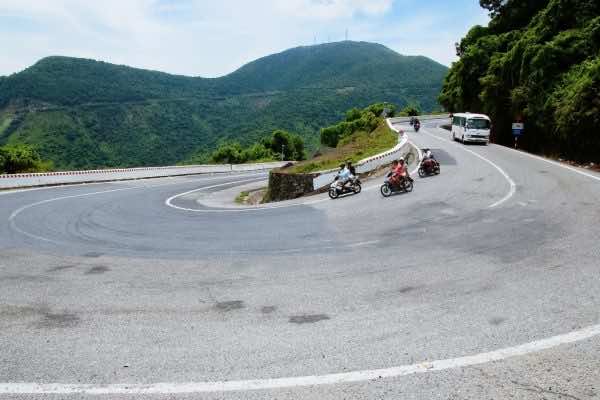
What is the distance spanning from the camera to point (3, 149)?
46.5m

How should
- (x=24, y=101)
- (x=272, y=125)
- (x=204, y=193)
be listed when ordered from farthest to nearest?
(x=272, y=125), (x=24, y=101), (x=204, y=193)

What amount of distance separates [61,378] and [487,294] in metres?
5.95

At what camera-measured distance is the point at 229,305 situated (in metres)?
6.97

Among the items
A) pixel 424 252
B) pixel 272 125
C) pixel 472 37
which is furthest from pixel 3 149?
pixel 272 125

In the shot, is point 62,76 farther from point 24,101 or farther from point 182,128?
point 182,128

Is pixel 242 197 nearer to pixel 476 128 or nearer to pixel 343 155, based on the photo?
pixel 343 155

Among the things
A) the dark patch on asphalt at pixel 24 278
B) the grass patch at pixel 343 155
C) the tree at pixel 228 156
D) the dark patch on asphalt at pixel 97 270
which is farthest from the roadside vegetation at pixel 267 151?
the dark patch on asphalt at pixel 24 278

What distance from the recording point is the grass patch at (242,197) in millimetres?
30125

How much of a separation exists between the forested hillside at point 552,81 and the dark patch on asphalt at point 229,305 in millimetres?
23563

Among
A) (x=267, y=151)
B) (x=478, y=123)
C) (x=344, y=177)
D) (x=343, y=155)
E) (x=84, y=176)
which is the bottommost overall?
(x=84, y=176)

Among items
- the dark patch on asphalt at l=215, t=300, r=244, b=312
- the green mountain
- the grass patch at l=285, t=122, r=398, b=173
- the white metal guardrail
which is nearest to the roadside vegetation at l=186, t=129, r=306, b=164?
the green mountain

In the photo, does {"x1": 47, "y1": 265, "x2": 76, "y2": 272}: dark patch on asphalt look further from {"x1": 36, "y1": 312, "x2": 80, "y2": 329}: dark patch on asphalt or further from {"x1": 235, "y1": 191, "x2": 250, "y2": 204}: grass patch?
{"x1": 235, "y1": 191, "x2": 250, "y2": 204}: grass patch

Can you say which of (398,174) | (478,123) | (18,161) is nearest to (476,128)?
(478,123)

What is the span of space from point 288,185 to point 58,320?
63.1 ft
